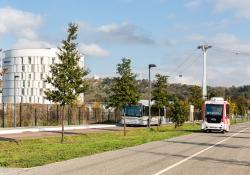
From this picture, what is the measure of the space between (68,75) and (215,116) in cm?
2389

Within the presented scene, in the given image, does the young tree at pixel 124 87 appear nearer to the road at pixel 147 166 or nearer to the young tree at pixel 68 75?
the young tree at pixel 68 75

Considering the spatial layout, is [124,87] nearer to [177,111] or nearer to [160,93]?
[177,111]

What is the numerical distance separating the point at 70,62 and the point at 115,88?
Answer: 21.7 m

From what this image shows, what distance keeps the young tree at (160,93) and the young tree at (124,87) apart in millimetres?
12522

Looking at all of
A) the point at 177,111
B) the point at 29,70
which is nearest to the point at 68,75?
the point at 177,111

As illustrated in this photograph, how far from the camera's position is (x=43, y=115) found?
189 ft

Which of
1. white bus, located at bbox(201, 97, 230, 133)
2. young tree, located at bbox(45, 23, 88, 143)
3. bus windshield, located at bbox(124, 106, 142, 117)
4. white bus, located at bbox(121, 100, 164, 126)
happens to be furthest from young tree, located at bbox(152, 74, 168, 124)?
young tree, located at bbox(45, 23, 88, 143)

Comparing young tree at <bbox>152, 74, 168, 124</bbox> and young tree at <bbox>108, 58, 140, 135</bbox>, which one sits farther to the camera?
young tree at <bbox>152, 74, 168, 124</bbox>

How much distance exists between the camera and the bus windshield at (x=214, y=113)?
50.3 meters

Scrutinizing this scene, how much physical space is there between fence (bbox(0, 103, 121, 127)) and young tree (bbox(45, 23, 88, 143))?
51.9ft

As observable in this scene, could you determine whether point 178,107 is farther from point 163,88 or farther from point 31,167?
point 31,167

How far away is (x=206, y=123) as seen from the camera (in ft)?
167

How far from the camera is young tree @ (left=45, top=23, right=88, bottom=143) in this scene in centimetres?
3028

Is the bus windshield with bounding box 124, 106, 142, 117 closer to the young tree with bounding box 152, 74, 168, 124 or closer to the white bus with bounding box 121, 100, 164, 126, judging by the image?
the white bus with bounding box 121, 100, 164, 126
